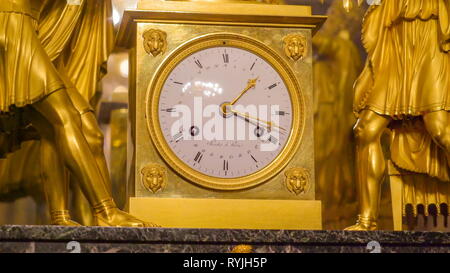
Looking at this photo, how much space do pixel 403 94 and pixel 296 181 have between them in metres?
0.43

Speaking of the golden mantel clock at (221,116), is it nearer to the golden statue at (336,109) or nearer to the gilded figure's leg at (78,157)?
the gilded figure's leg at (78,157)

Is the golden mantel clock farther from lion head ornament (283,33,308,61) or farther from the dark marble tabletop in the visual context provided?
the dark marble tabletop

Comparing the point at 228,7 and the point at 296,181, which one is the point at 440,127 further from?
the point at 228,7

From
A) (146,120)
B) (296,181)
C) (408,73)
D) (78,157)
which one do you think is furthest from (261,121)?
(78,157)

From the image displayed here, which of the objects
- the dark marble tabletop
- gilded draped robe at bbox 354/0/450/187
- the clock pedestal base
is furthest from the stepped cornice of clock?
the dark marble tabletop

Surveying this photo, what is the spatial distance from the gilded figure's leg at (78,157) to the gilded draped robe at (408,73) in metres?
0.88

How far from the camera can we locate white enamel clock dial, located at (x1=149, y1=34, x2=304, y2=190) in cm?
422

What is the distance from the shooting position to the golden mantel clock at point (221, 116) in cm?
420

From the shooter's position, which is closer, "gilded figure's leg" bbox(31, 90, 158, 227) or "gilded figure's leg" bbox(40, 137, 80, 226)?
"gilded figure's leg" bbox(31, 90, 158, 227)

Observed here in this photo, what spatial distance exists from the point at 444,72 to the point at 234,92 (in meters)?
0.66

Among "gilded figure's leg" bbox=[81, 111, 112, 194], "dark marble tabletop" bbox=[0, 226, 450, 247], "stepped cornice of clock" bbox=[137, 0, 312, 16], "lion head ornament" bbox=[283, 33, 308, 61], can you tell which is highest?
"stepped cornice of clock" bbox=[137, 0, 312, 16]

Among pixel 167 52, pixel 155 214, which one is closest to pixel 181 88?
pixel 167 52

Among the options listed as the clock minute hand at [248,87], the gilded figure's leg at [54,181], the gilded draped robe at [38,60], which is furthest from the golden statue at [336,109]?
the gilded figure's leg at [54,181]

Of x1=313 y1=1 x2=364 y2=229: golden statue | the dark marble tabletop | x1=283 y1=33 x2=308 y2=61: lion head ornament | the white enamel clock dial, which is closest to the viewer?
the dark marble tabletop
